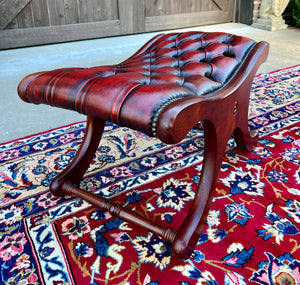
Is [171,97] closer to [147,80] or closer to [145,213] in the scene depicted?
[147,80]

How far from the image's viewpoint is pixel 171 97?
858 mm

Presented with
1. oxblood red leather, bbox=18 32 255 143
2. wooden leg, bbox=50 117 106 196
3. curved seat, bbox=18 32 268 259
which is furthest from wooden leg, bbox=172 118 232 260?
wooden leg, bbox=50 117 106 196

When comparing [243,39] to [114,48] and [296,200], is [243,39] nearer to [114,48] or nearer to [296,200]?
[296,200]

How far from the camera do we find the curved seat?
83 cm

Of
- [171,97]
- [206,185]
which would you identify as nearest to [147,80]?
[171,97]

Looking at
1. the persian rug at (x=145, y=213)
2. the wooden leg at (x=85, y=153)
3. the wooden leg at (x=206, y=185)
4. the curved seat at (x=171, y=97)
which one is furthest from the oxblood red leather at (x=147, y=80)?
the persian rug at (x=145, y=213)

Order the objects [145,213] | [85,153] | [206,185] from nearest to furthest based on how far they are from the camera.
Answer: [206,185], [145,213], [85,153]

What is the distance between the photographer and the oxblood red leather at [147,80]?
85 centimetres

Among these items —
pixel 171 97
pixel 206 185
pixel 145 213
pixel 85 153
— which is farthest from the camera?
pixel 85 153

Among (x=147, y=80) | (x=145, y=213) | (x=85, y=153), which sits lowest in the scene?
(x=145, y=213)

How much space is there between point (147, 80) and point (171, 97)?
0.80 feet

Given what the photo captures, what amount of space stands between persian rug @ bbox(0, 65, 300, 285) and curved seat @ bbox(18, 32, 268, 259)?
0.26ft

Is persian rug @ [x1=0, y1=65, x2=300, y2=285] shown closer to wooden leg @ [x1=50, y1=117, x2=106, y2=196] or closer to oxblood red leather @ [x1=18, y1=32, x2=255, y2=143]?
wooden leg @ [x1=50, y1=117, x2=106, y2=196]

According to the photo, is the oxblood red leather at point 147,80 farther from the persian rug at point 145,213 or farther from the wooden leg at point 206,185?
the persian rug at point 145,213
